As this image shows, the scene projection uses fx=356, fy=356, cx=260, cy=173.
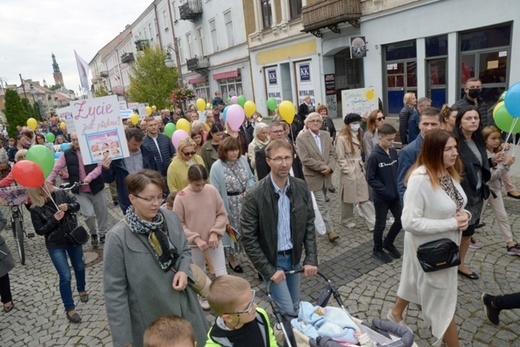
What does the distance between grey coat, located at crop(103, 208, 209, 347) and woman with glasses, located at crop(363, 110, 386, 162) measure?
4263 mm

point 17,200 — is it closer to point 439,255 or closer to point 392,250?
point 392,250

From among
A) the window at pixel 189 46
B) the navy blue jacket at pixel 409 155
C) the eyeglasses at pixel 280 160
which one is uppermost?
the window at pixel 189 46

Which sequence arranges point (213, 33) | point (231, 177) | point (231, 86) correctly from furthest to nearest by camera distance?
point (213, 33) < point (231, 86) < point (231, 177)

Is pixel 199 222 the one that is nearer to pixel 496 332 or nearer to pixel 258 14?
pixel 496 332

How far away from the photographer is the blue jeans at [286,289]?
2.77 metres

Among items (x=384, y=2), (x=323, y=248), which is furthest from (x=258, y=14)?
(x=323, y=248)

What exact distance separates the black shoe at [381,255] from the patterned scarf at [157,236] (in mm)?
3180

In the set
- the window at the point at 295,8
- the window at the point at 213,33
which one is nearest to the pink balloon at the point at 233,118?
the window at the point at 295,8

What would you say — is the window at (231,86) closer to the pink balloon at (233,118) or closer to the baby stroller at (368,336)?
the pink balloon at (233,118)

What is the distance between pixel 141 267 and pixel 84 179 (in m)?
4.02

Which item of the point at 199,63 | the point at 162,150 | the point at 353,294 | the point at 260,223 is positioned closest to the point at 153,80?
the point at 199,63

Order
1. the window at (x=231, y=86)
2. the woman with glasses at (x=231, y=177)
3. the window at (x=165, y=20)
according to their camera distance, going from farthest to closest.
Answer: the window at (x=165, y=20)
the window at (x=231, y=86)
the woman with glasses at (x=231, y=177)

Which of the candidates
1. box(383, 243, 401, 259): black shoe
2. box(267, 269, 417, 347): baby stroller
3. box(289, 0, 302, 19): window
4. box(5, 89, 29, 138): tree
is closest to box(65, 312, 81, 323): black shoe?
box(267, 269, 417, 347): baby stroller

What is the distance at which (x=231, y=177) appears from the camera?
441cm
